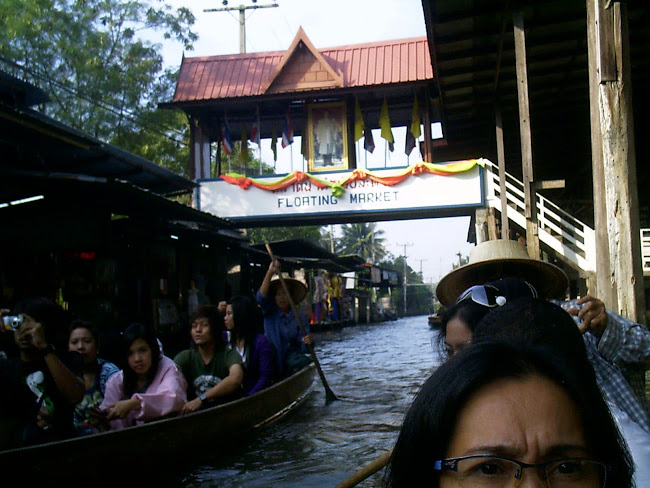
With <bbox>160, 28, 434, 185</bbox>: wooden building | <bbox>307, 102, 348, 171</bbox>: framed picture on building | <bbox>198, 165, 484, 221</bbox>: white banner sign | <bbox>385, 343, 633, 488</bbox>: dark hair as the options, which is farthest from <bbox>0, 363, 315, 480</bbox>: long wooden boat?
<bbox>160, 28, 434, 185</bbox>: wooden building

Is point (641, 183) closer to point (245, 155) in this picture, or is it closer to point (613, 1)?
point (245, 155)

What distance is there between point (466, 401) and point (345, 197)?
47.1 feet

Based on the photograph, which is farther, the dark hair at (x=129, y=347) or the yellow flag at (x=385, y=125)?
the yellow flag at (x=385, y=125)

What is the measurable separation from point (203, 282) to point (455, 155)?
7398 millimetres

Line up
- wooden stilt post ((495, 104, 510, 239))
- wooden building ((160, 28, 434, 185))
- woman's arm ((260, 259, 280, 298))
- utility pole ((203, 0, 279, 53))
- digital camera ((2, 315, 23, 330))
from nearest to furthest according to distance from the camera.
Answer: digital camera ((2, 315, 23, 330)) < woman's arm ((260, 259, 280, 298)) < wooden stilt post ((495, 104, 510, 239)) < wooden building ((160, 28, 434, 185)) < utility pole ((203, 0, 279, 53))

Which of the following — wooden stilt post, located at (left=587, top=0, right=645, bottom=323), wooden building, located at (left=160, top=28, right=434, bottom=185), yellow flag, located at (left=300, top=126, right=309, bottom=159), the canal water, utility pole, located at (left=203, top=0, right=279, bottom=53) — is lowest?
the canal water

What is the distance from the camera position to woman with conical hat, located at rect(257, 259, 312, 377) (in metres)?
8.68

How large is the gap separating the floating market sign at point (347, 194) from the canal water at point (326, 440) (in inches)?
153

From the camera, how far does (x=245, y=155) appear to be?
1775cm

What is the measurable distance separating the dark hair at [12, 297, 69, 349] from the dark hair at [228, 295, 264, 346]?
2854mm

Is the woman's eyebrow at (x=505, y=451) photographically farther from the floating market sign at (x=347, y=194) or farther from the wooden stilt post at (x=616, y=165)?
the floating market sign at (x=347, y=194)

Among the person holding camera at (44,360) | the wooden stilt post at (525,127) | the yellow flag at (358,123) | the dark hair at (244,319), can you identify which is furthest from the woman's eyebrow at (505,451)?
the yellow flag at (358,123)

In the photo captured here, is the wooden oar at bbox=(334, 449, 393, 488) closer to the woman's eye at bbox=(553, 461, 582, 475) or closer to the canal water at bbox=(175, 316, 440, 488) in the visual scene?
the canal water at bbox=(175, 316, 440, 488)

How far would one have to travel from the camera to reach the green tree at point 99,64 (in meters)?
19.9
